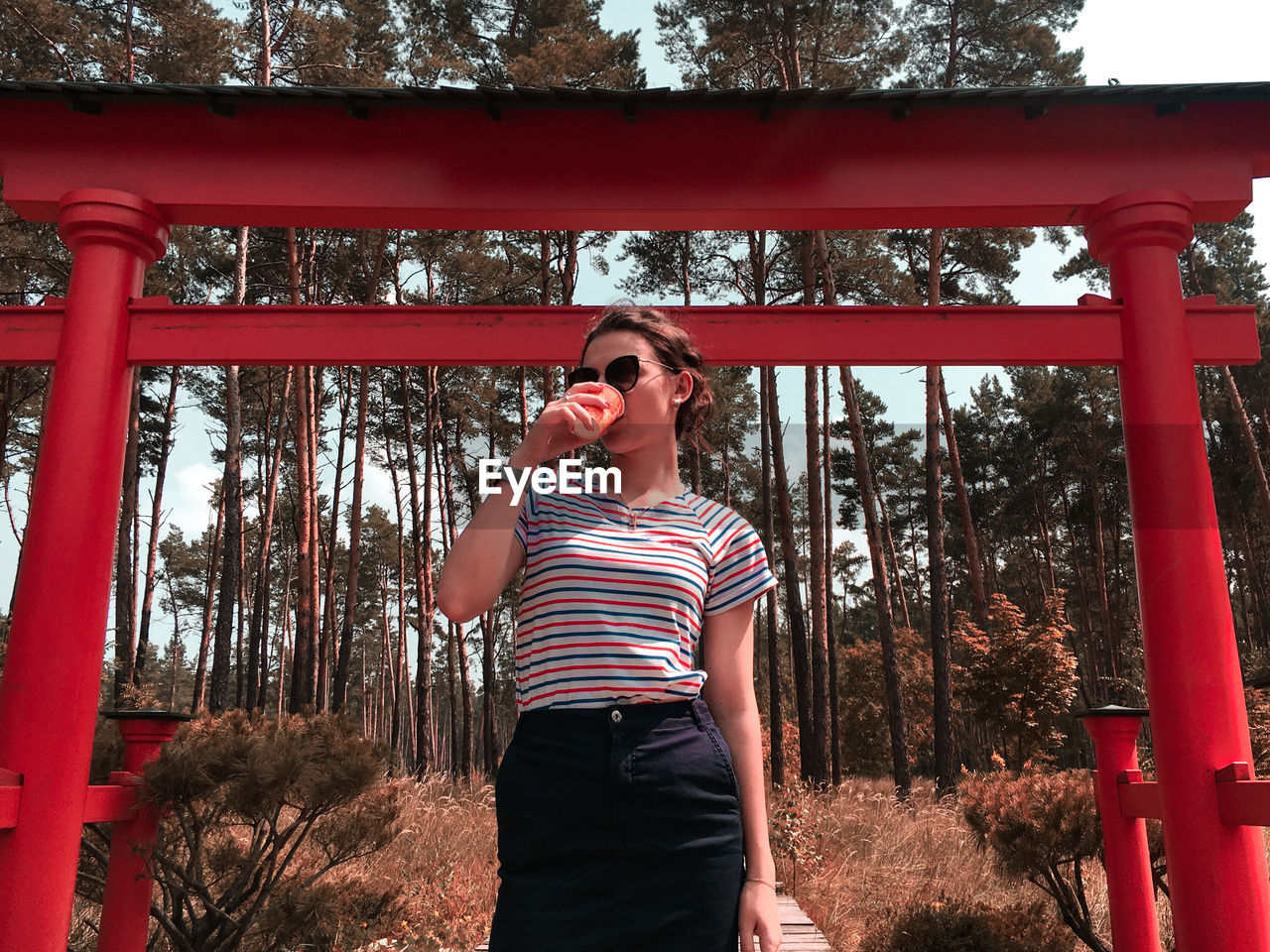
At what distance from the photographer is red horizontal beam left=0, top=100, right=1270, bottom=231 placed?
3748 millimetres

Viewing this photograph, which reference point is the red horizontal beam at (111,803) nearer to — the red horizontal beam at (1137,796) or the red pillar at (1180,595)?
the red pillar at (1180,595)

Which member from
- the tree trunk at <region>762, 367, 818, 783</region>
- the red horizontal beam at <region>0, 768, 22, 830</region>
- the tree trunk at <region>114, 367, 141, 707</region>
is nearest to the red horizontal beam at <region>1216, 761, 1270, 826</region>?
the red horizontal beam at <region>0, 768, 22, 830</region>

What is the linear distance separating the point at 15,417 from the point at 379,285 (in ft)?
23.5

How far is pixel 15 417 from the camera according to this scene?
55.3ft

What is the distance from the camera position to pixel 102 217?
364 centimetres

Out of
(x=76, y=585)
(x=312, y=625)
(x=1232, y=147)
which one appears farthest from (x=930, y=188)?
(x=312, y=625)

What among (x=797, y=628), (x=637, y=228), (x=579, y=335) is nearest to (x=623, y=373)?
(x=579, y=335)

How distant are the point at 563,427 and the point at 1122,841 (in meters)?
4.09

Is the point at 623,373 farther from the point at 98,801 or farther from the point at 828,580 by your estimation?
the point at 828,580

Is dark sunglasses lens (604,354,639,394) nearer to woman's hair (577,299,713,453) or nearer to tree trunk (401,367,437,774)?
woman's hair (577,299,713,453)

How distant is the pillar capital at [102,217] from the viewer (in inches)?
144

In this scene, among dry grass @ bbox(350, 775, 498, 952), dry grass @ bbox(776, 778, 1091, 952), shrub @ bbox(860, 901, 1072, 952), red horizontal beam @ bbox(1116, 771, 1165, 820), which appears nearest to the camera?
red horizontal beam @ bbox(1116, 771, 1165, 820)

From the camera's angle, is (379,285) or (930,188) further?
(379,285)

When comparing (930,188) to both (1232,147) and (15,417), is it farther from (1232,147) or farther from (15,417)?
(15,417)
